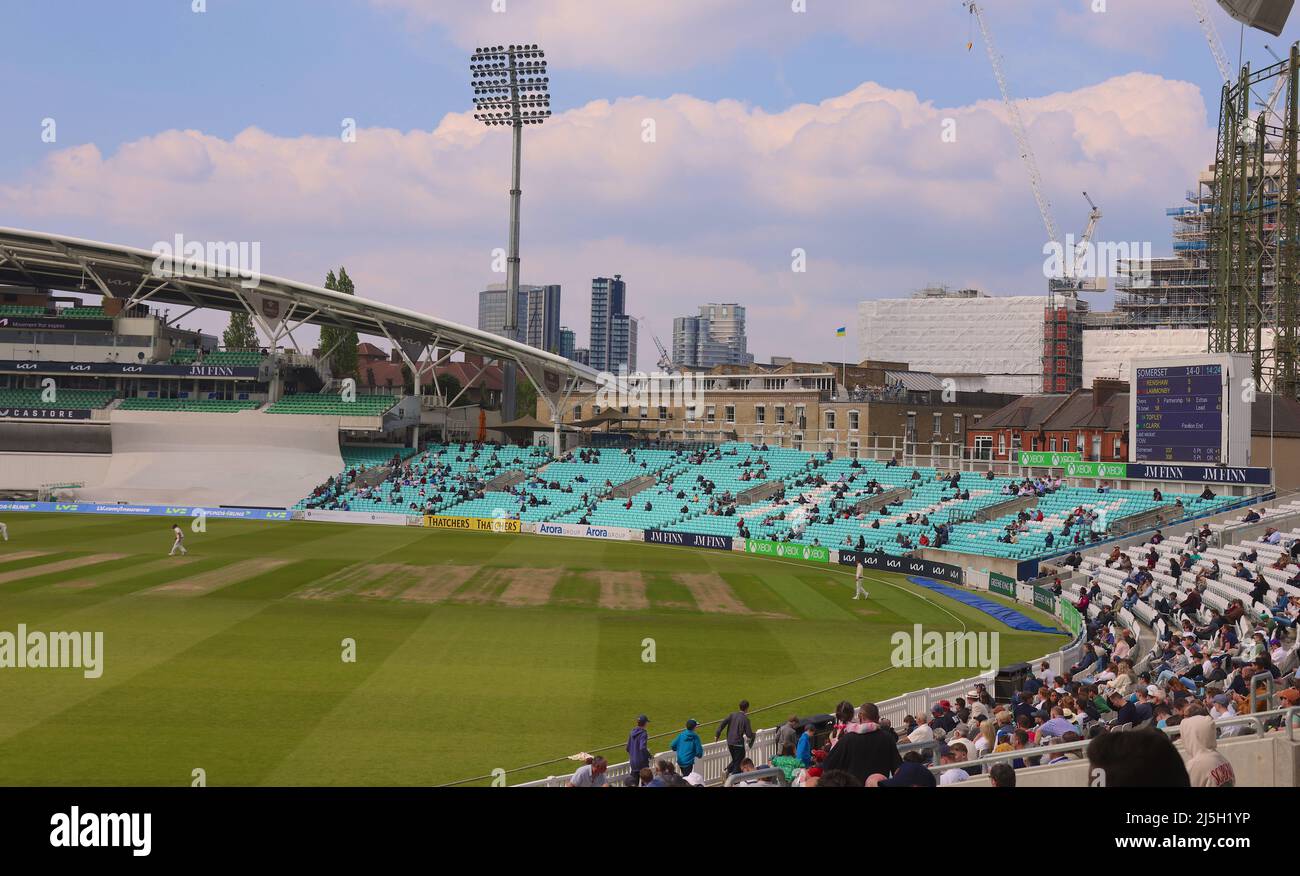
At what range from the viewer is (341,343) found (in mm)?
113938

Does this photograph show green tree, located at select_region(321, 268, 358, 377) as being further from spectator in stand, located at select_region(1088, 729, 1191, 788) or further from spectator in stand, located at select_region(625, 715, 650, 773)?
spectator in stand, located at select_region(1088, 729, 1191, 788)

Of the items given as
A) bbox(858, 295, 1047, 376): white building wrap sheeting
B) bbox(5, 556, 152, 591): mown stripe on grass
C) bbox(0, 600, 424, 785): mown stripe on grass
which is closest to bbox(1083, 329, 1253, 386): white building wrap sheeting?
bbox(858, 295, 1047, 376): white building wrap sheeting

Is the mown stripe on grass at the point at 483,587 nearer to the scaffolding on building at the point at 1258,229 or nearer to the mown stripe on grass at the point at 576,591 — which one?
the mown stripe on grass at the point at 576,591

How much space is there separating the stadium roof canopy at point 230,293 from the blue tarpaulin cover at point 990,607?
139ft

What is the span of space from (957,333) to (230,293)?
73.4m

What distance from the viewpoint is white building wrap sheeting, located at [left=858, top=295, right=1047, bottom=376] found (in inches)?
4606

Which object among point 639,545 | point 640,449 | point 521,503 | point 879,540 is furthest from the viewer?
point 640,449

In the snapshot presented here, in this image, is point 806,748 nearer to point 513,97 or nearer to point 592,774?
point 592,774

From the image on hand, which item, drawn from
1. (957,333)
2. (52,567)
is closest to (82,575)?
(52,567)
